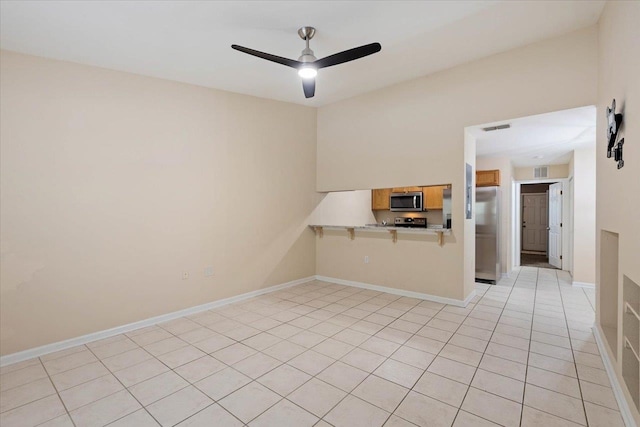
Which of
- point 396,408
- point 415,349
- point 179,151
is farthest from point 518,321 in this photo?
point 179,151

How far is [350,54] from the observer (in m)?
2.76

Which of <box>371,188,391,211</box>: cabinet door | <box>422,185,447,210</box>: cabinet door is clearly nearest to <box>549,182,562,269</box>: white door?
<box>422,185,447,210</box>: cabinet door

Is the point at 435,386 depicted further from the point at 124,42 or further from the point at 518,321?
the point at 124,42

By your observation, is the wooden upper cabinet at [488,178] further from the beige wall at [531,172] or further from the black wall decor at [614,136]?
the black wall decor at [614,136]

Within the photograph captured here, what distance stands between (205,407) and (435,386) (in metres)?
1.69

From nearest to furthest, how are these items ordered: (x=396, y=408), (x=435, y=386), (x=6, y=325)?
1. (x=396, y=408)
2. (x=435, y=386)
3. (x=6, y=325)

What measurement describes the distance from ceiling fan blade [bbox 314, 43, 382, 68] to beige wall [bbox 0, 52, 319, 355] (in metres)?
2.05

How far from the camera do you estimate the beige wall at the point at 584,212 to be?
5.14 metres

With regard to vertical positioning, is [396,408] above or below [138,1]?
below

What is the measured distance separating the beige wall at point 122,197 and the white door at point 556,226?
21.6 feet

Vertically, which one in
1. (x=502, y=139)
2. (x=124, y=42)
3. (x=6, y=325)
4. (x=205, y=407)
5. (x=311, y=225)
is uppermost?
(x=124, y=42)

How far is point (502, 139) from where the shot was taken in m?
4.61

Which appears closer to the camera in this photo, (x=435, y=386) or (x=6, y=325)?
(x=435, y=386)

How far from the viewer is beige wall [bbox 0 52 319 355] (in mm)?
2928
